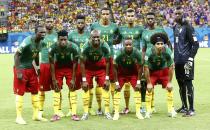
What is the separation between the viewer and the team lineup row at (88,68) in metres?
11.6

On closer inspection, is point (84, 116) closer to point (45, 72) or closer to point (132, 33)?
point (45, 72)

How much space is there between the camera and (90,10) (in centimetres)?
4184

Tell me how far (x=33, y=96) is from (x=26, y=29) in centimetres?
2539

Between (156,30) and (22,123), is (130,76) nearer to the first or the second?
(156,30)

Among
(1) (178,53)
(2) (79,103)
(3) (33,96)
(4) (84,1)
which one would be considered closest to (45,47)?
(3) (33,96)

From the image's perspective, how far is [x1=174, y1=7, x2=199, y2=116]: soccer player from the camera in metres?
12.1

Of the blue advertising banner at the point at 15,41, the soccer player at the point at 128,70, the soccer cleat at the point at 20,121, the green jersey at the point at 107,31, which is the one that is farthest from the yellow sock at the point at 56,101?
the blue advertising banner at the point at 15,41

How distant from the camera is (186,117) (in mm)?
11852

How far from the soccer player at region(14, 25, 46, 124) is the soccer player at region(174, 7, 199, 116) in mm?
3363

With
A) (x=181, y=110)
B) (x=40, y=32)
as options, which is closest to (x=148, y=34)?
(x=181, y=110)

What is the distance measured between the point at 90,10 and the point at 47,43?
29218 millimetres

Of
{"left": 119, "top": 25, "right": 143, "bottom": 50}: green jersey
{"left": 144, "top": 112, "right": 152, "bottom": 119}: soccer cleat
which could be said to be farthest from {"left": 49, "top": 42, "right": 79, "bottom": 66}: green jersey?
{"left": 144, "top": 112, "right": 152, "bottom": 119}: soccer cleat

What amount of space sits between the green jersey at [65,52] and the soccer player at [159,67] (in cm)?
170

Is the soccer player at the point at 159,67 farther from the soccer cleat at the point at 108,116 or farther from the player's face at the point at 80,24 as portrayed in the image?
the player's face at the point at 80,24
